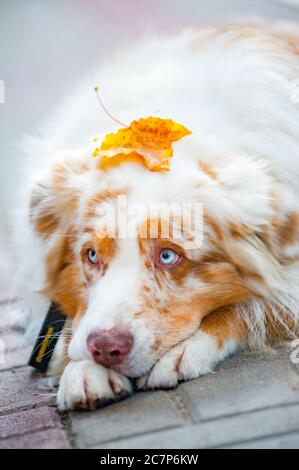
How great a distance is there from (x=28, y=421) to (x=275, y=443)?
2.84ft

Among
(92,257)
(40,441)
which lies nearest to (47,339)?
(92,257)

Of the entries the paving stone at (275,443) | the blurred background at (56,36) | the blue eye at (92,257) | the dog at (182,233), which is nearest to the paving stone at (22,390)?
the dog at (182,233)

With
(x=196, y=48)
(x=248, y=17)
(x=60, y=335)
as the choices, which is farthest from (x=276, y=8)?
(x=60, y=335)

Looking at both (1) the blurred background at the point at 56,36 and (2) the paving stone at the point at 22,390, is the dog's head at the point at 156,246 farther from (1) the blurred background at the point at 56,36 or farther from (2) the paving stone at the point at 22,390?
(1) the blurred background at the point at 56,36

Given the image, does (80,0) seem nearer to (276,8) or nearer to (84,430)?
(276,8)

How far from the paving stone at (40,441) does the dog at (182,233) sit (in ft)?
0.62

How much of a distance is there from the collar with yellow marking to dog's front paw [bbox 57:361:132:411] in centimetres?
47

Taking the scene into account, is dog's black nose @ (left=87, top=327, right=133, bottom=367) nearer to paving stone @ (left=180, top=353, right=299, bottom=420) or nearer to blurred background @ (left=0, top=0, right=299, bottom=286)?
paving stone @ (left=180, top=353, right=299, bottom=420)

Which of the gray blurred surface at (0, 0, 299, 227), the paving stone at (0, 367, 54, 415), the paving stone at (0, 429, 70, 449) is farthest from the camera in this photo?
the gray blurred surface at (0, 0, 299, 227)

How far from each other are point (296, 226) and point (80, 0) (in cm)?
494

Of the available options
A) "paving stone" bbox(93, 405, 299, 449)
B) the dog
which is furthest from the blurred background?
"paving stone" bbox(93, 405, 299, 449)

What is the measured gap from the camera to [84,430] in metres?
2.56

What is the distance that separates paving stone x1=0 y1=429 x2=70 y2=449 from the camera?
8.09 ft

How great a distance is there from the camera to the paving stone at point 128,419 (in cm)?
251
